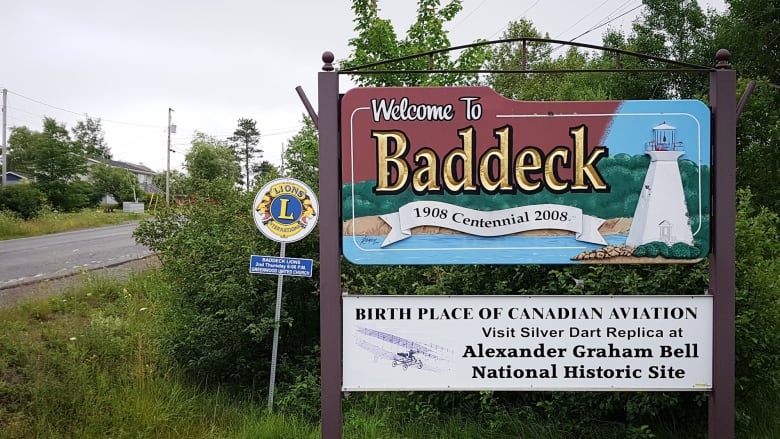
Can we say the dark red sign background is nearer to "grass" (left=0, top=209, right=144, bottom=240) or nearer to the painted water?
the painted water

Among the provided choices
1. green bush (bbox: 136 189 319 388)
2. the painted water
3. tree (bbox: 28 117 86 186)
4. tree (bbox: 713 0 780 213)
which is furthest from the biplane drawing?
tree (bbox: 28 117 86 186)

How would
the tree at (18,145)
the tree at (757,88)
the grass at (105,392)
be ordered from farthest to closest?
the tree at (18,145), the tree at (757,88), the grass at (105,392)

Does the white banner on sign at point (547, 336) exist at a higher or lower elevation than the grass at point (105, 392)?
higher

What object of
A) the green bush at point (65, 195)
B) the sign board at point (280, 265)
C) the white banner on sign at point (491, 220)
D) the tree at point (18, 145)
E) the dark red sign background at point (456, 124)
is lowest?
the sign board at point (280, 265)

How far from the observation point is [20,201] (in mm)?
27531

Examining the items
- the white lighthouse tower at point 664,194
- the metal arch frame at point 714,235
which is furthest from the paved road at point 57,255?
the white lighthouse tower at point 664,194

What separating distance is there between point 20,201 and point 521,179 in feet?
100

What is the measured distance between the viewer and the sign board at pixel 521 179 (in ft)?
11.4

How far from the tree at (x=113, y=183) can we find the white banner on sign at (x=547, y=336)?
50533 millimetres

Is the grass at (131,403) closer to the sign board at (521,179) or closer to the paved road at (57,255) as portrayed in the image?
the sign board at (521,179)

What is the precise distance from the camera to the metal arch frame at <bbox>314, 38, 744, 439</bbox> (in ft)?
11.3

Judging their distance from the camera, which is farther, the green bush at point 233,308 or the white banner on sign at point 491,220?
the green bush at point 233,308

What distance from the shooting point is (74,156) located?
3462cm

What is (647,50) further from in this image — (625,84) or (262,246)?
(262,246)
